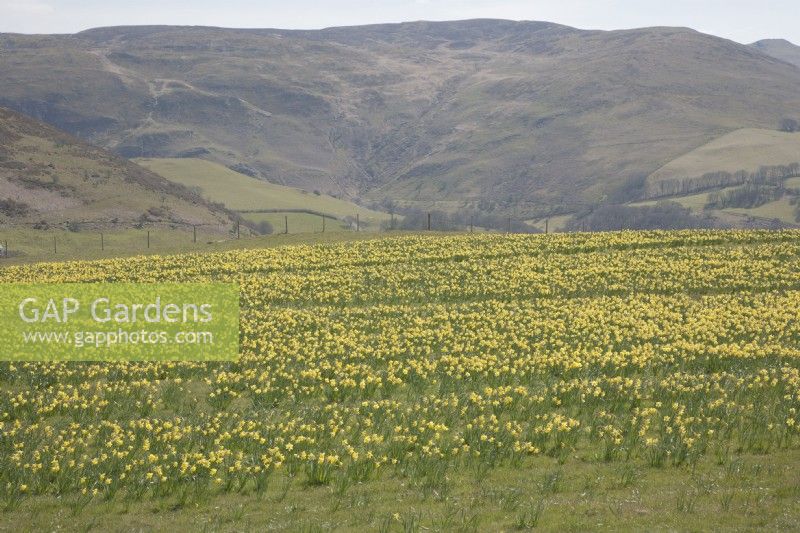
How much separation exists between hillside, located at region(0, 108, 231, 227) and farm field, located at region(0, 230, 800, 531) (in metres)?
86.5

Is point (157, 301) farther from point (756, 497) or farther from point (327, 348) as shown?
point (756, 497)

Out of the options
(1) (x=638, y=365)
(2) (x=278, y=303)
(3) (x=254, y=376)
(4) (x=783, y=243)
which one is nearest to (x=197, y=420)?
(3) (x=254, y=376)

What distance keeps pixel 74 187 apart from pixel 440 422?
4497 inches

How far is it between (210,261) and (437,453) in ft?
110

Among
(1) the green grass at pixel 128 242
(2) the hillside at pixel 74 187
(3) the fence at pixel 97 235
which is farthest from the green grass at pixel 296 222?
(3) the fence at pixel 97 235

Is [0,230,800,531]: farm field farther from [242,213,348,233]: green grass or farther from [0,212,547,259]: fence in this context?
[242,213,348,233]: green grass

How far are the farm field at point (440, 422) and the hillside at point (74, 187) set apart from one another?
8654cm

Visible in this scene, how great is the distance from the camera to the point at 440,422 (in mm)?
18938

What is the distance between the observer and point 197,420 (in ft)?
62.7

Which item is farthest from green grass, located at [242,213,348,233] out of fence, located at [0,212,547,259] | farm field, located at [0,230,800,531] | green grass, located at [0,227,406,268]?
farm field, located at [0,230,800,531]

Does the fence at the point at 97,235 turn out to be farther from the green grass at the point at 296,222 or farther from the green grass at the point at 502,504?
the green grass at the point at 502,504

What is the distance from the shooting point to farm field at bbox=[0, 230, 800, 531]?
14344 millimetres

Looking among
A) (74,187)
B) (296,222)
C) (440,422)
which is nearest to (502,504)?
(440,422)

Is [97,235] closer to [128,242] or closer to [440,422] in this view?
[128,242]
